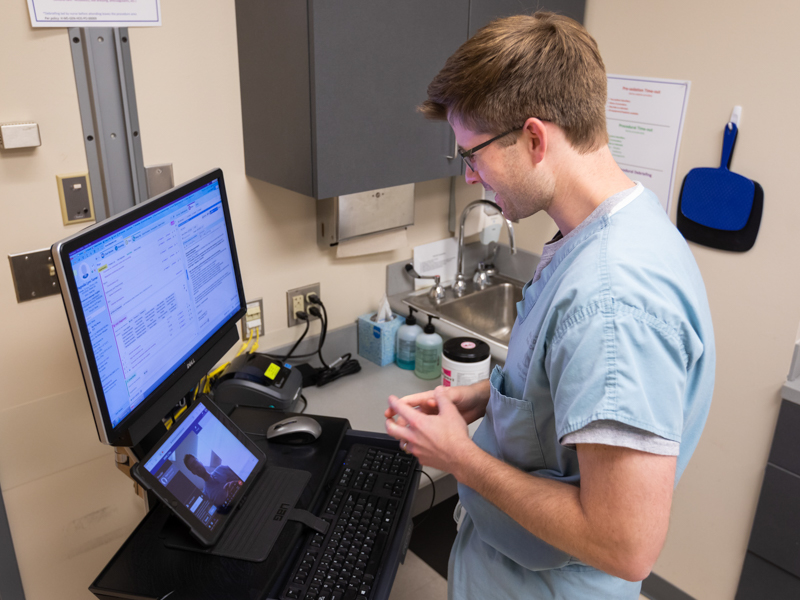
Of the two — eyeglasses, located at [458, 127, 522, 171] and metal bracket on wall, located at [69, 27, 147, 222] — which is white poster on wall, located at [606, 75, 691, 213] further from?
metal bracket on wall, located at [69, 27, 147, 222]

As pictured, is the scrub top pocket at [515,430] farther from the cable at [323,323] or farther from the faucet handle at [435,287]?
the faucet handle at [435,287]

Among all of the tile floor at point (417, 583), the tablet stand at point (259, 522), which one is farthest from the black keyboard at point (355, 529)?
the tile floor at point (417, 583)

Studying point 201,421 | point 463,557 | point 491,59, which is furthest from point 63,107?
point 463,557

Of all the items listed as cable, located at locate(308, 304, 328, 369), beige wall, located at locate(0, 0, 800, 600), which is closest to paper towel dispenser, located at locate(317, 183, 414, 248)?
beige wall, located at locate(0, 0, 800, 600)

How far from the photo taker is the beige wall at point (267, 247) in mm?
1320

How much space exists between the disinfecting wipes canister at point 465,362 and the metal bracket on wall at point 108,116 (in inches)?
32.7

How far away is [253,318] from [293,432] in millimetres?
505

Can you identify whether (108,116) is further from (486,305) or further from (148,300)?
(486,305)

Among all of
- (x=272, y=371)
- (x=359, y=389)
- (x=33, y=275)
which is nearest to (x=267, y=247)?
(x=272, y=371)

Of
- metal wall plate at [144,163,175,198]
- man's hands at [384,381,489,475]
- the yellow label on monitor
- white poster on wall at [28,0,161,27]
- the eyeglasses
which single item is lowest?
the yellow label on monitor

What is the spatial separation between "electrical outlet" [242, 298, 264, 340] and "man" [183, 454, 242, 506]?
0.63 metres

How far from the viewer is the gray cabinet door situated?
1370 mm

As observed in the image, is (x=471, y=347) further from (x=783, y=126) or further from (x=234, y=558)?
(x=783, y=126)

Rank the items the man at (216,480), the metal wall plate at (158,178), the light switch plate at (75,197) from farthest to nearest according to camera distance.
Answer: the metal wall plate at (158,178) < the light switch plate at (75,197) < the man at (216,480)
